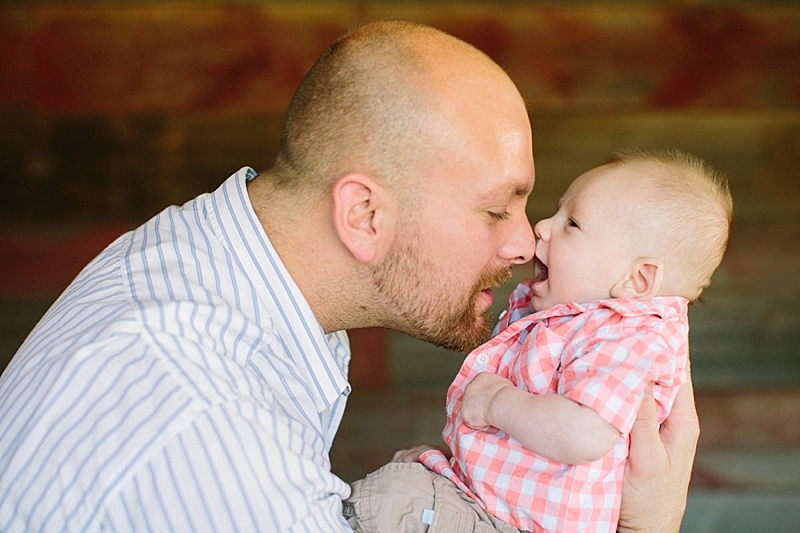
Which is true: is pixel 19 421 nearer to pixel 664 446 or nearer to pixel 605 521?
pixel 605 521

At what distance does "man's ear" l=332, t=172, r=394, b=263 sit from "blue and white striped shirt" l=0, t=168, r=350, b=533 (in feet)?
0.94

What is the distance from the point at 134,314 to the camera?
Answer: 1.16m

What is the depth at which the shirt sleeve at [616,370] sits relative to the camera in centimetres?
124

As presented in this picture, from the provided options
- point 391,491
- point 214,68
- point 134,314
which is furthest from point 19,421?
point 214,68

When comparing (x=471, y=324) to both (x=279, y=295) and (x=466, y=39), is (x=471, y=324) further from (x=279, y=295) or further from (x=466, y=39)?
(x=466, y=39)

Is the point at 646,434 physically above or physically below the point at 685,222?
below

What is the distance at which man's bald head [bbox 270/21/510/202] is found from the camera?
1488 millimetres

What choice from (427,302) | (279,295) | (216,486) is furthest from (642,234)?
(216,486)

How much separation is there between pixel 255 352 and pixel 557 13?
9.13 feet

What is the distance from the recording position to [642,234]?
4.68 ft

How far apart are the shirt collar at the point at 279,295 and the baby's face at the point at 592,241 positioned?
0.43 m

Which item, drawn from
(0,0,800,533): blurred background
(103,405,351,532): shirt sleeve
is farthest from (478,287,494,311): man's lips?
(0,0,800,533): blurred background

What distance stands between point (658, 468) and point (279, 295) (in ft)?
2.52

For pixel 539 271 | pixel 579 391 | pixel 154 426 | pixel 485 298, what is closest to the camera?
pixel 154 426
